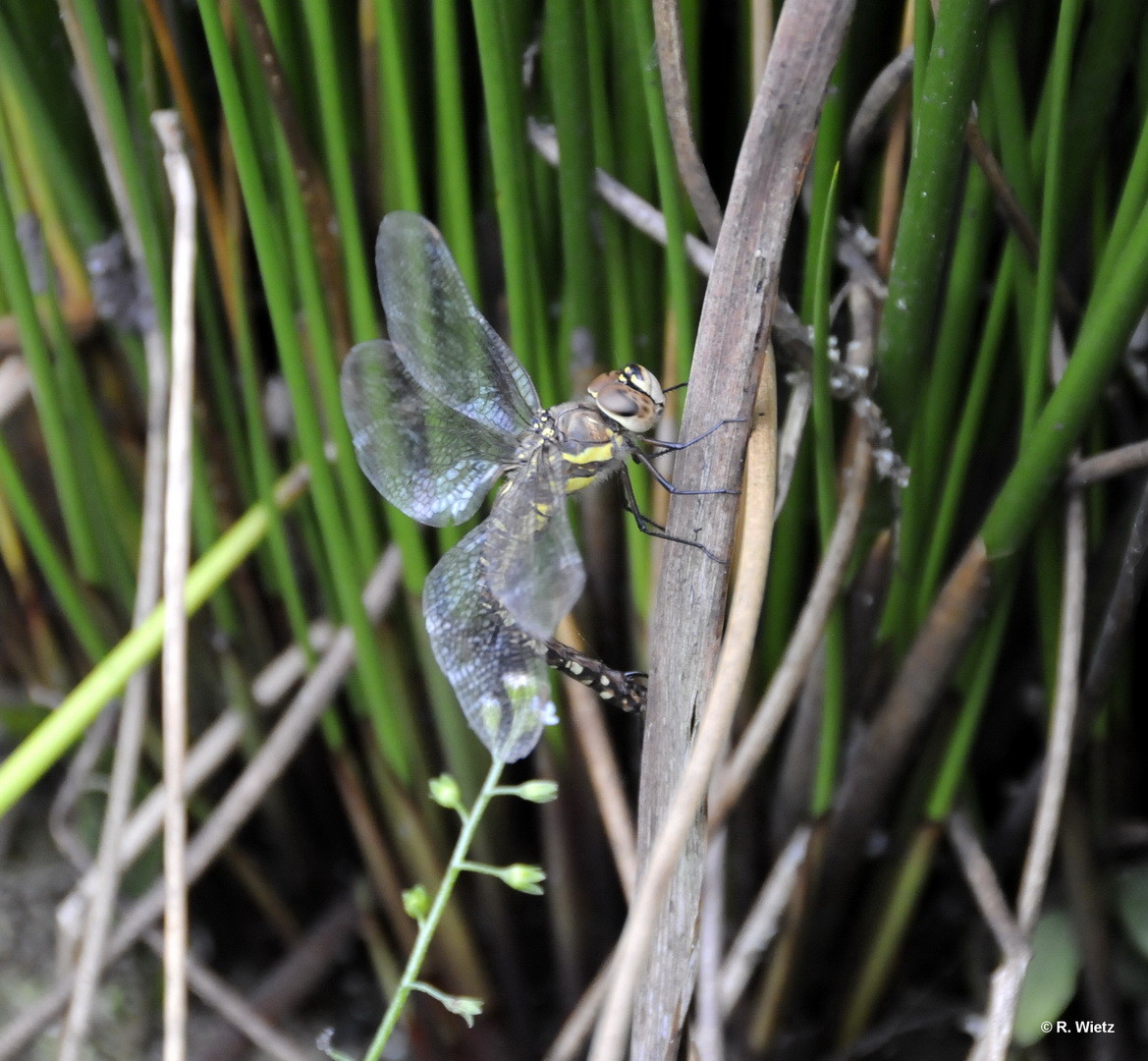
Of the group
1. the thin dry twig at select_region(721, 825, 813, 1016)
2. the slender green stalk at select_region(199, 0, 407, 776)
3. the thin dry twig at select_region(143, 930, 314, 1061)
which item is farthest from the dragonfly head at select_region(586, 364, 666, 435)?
the thin dry twig at select_region(143, 930, 314, 1061)

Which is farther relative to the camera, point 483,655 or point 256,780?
point 256,780

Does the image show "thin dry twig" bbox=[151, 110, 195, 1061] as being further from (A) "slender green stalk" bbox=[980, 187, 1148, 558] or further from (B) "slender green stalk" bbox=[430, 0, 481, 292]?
(A) "slender green stalk" bbox=[980, 187, 1148, 558]

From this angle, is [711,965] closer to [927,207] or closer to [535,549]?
[535,549]

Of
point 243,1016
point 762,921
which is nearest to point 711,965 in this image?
point 762,921

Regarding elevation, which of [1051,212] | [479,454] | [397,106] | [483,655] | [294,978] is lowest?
[294,978]

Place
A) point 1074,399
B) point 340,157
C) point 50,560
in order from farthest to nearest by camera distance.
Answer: point 50,560, point 340,157, point 1074,399

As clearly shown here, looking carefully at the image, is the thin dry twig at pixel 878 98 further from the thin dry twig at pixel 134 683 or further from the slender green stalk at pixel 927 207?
the thin dry twig at pixel 134 683
